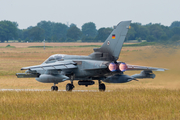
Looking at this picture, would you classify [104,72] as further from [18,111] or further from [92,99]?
[18,111]

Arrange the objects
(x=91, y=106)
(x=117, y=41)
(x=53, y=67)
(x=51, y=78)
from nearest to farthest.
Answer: (x=91, y=106)
(x=117, y=41)
(x=53, y=67)
(x=51, y=78)

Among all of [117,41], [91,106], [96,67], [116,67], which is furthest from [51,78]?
[91,106]

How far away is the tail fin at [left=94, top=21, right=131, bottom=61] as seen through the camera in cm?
2162

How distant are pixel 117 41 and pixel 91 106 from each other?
6.66 metres

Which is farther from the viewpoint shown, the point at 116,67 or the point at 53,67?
the point at 53,67

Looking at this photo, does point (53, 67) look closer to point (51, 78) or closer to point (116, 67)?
point (51, 78)

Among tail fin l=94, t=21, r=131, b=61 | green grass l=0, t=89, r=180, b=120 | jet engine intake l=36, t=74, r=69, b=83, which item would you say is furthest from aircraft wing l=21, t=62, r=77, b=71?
tail fin l=94, t=21, r=131, b=61

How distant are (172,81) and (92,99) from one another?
8.95m

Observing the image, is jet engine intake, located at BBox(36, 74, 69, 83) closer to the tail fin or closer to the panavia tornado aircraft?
the panavia tornado aircraft

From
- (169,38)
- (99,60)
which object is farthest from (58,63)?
(169,38)

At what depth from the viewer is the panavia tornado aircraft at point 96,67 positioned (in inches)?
845

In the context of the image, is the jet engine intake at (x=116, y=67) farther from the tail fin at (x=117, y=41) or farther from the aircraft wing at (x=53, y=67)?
the aircraft wing at (x=53, y=67)

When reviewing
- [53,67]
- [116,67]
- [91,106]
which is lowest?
[91,106]

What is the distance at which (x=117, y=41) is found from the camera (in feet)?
71.2
